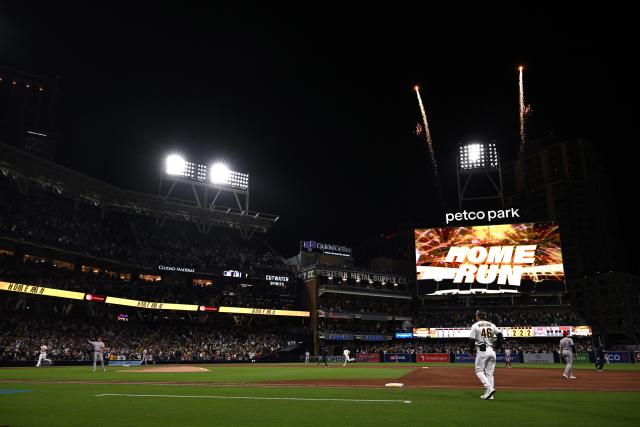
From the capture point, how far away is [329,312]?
69188 millimetres

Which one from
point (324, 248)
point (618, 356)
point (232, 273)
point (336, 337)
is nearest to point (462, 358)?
point (618, 356)

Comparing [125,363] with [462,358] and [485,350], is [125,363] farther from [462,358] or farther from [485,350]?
[485,350]

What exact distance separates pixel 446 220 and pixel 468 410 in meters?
61.6

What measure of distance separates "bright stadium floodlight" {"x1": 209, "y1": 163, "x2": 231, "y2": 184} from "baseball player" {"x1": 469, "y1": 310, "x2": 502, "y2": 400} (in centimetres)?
5609

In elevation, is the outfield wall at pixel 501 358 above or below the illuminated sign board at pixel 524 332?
below

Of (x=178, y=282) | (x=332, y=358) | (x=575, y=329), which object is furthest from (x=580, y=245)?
(x=178, y=282)

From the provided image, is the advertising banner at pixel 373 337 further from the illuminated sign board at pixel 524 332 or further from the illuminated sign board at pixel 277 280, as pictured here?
the illuminated sign board at pixel 277 280

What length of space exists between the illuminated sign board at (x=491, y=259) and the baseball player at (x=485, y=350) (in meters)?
55.2

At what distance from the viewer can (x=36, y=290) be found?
42656mm

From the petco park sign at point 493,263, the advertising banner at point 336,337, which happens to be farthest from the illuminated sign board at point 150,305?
the petco park sign at point 493,263

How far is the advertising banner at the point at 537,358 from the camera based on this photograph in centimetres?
4447

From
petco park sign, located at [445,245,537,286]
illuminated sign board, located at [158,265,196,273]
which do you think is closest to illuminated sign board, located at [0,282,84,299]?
illuminated sign board, located at [158,265,196,273]

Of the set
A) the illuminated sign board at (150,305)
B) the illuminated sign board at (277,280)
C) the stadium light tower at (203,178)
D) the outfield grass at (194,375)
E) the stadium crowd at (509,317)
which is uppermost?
the stadium light tower at (203,178)

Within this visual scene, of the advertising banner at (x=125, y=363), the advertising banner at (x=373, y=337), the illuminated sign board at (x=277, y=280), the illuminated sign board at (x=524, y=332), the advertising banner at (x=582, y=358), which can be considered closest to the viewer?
the advertising banner at (x=582, y=358)
